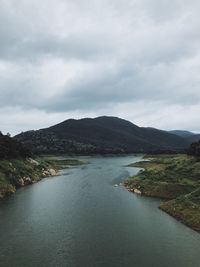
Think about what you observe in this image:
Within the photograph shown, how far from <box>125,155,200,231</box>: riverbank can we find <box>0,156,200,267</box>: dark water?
9.80ft

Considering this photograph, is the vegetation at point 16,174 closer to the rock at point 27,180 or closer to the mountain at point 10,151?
the rock at point 27,180

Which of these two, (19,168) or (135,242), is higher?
(19,168)

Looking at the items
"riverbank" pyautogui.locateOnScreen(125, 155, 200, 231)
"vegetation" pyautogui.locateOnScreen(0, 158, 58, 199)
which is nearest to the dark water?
"riverbank" pyautogui.locateOnScreen(125, 155, 200, 231)

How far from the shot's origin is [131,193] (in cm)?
10025

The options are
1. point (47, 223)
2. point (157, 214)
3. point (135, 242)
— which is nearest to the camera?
point (135, 242)

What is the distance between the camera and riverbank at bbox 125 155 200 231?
67.8 meters

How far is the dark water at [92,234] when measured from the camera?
147ft

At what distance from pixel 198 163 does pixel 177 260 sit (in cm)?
7819

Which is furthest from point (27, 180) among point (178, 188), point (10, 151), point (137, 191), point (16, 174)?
point (178, 188)

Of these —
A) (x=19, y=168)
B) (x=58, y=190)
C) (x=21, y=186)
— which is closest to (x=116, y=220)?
(x=58, y=190)

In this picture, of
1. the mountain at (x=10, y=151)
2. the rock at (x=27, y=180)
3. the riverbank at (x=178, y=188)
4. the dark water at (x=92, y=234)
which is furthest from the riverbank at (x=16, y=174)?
the riverbank at (x=178, y=188)

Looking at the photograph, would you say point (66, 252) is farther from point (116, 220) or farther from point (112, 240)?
point (116, 220)

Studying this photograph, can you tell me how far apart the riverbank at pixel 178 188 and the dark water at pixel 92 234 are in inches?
118

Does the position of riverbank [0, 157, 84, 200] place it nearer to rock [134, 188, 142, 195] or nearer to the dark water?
the dark water
